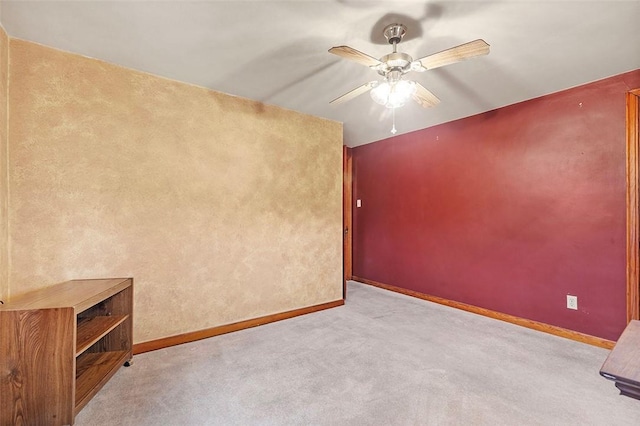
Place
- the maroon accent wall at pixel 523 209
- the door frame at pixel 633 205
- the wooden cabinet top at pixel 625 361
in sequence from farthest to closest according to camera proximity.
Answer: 1. the maroon accent wall at pixel 523 209
2. the door frame at pixel 633 205
3. the wooden cabinet top at pixel 625 361

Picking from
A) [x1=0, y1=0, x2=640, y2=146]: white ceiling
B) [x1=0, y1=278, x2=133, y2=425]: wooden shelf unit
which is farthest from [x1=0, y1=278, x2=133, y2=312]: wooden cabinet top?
[x1=0, y1=0, x2=640, y2=146]: white ceiling

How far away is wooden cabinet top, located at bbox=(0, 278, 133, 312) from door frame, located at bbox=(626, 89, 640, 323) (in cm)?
401

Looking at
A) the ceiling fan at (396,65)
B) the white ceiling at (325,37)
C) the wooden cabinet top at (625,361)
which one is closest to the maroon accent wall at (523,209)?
the white ceiling at (325,37)

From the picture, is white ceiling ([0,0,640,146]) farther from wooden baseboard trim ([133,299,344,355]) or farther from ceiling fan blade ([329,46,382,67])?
wooden baseboard trim ([133,299,344,355])

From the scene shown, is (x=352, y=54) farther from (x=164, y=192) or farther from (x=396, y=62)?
(x=164, y=192)

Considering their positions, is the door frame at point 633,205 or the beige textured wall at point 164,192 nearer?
the beige textured wall at point 164,192

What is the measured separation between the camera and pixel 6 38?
6.63 ft

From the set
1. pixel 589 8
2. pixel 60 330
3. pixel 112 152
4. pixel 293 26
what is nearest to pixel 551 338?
pixel 589 8

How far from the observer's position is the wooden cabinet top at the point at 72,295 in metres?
1.65

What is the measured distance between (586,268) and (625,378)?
8.15ft

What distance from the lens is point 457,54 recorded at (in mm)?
1673

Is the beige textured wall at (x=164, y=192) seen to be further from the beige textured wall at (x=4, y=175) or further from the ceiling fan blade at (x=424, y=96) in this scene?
the ceiling fan blade at (x=424, y=96)

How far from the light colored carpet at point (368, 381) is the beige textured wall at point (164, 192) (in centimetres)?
55

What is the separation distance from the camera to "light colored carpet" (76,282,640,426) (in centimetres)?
173
